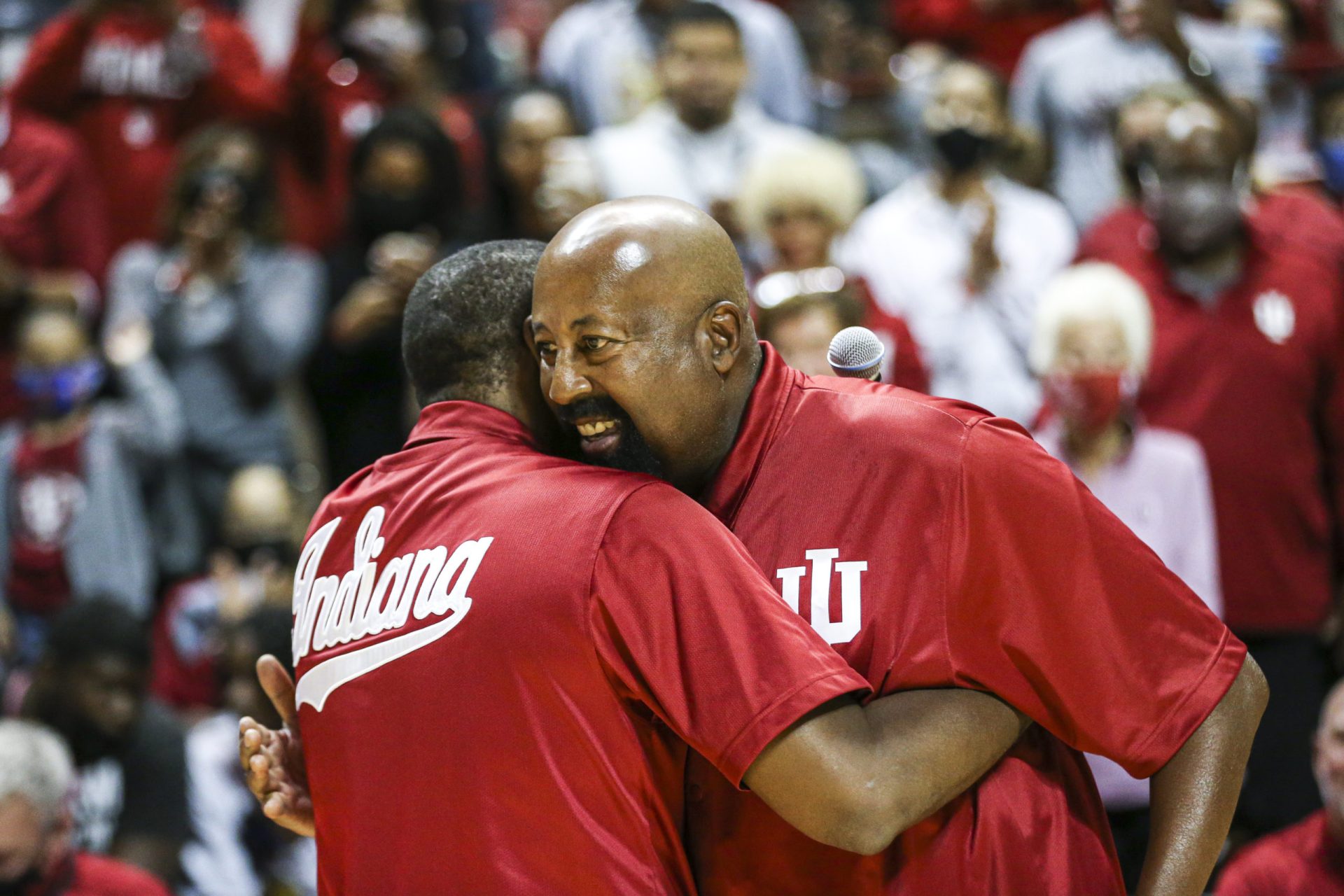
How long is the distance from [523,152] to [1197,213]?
2.50 meters

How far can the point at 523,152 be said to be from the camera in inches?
247

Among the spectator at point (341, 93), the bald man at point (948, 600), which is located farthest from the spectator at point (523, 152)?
the bald man at point (948, 600)

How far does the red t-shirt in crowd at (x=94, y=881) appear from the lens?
441 centimetres

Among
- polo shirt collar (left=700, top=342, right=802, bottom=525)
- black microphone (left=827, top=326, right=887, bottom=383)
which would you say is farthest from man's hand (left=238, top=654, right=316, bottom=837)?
black microphone (left=827, top=326, right=887, bottom=383)

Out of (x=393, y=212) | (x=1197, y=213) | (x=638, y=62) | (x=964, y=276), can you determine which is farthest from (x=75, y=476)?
(x=1197, y=213)

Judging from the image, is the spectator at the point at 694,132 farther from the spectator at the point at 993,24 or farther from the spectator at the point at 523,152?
the spectator at the point at 993,24

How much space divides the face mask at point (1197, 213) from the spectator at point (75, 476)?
11.7ft

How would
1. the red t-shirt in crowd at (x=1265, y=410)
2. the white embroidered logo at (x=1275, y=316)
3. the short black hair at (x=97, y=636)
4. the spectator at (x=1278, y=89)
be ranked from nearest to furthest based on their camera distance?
the red t-shirt in crowd at (x=1265, y=410) → the white embroidered logo at (x=1275, y=316) → the short black hair at (x=97, y=636) → the spectator at (x=1278, y=89)

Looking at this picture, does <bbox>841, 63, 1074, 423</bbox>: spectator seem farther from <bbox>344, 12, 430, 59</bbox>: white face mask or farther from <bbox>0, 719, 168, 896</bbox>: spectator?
<bbox>0, 719, 168, 896</bbox>: spectator

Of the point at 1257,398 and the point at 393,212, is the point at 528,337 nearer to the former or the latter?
the point at 1257,398

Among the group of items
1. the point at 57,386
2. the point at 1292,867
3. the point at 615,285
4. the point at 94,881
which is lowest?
the point at 94,881

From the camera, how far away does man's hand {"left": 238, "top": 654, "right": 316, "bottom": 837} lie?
8.50ft

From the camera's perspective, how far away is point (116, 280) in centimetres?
659

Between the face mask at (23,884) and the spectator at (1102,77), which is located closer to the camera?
the face mask at (23,884)
